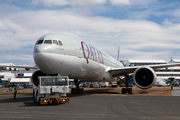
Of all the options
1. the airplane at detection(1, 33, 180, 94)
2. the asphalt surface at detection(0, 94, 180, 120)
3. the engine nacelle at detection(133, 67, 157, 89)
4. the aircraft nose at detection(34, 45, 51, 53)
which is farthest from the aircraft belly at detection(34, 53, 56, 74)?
the engine nacelle at detection(133, 67, 157, 89)

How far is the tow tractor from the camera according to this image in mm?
11602

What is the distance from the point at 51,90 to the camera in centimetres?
1171

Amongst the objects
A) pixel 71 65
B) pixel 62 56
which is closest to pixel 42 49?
pixel 62 56

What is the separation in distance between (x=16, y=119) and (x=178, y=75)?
Answer: 340ft

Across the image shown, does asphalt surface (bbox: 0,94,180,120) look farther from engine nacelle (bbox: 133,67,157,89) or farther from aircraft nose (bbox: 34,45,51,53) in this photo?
engine nacelle (bbox: 133,67,157,89)

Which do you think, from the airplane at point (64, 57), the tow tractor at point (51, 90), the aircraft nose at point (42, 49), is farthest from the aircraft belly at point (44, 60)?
the tow tractor at point (51, 90)

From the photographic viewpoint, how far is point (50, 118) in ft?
24.7

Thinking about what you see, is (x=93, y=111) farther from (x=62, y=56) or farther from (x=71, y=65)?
(x=71, y=65)

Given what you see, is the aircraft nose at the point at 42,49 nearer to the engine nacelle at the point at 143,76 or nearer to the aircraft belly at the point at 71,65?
the aircraft belly at the point at 71,65

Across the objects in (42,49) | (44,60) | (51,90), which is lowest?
(51,90)

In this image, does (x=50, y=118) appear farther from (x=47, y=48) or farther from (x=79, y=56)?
(x=79, y=56)

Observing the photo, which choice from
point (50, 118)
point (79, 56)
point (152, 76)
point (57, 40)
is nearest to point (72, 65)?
point (79, 56)

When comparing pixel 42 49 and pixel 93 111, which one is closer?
pixel 93 111

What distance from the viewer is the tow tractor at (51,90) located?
457 inches
